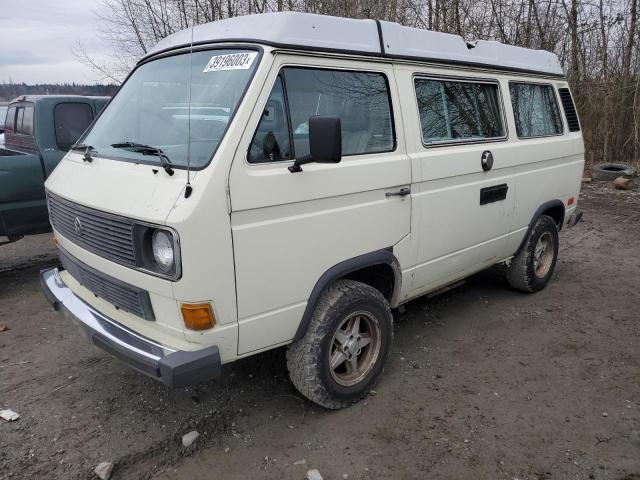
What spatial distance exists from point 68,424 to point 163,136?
1.86 metres

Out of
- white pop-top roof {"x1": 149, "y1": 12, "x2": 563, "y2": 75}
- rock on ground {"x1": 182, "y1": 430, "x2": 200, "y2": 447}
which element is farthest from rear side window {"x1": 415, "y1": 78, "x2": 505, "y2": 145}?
rock on ground {"x1": 182, "y1": 430, "x2": 200, "y2": 447}

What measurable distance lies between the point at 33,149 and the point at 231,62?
13.5ft

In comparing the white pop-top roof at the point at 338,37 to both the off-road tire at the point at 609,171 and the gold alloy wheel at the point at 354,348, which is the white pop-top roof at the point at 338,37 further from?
the off-road tire at the point at 609,171

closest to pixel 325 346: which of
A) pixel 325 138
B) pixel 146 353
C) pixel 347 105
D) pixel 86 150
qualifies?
pixel 146 353

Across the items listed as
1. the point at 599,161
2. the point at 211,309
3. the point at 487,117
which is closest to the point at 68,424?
the point at 211,309

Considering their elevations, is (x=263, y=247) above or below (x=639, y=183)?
above

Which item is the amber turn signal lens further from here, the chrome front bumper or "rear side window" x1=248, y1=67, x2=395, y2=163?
"rear side window" x1=248, y1=67, x2=395, y2=163

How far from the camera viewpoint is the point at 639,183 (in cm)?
1040

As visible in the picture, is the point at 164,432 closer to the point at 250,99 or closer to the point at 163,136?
the point at 163,136

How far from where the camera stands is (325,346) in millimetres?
3000

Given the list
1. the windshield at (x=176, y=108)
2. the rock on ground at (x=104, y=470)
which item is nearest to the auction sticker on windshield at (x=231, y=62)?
the windshield at (x=176, y=108)

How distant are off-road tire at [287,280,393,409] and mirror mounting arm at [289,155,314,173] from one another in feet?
2.61

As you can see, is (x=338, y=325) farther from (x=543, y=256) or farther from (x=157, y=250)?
(x=543, y=256)

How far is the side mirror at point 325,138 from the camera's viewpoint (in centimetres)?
249
